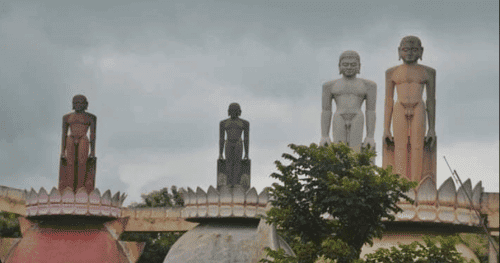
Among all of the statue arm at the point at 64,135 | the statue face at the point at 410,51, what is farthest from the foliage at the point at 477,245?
the statue arm at the point at 64,135

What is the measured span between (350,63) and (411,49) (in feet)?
3.01

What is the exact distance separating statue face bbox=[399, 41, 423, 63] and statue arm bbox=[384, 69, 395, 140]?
28 centimetres

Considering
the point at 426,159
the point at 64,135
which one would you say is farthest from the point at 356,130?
the point at 64,135

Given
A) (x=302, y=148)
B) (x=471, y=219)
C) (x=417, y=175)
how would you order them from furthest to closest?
(x=417, y=175) → (x=471, y=219) → (x=302, y=148)

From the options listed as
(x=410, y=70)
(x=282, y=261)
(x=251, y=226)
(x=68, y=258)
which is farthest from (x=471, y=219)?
(x=68, y=258)

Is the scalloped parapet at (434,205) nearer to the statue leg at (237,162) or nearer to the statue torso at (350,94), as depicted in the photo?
the statue torso at (350,94)

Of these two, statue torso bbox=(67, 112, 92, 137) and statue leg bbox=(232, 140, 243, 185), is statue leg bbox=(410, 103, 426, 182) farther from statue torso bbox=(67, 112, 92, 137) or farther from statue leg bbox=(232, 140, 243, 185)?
statue torso bbox=(67, 112, 92, 137)

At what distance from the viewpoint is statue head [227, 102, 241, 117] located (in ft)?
41.4

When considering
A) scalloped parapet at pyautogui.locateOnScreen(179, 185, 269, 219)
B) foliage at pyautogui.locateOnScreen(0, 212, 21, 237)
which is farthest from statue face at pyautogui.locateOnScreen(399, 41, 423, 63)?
foliage at pyautogui.locateOnScreen(0, 212, 21, 237)

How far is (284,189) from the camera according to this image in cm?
702

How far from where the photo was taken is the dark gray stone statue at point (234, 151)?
12.1m

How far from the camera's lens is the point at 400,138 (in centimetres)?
927

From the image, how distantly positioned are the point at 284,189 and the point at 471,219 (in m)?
2.68

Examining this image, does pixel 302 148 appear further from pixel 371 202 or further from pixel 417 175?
pixel 417 175
